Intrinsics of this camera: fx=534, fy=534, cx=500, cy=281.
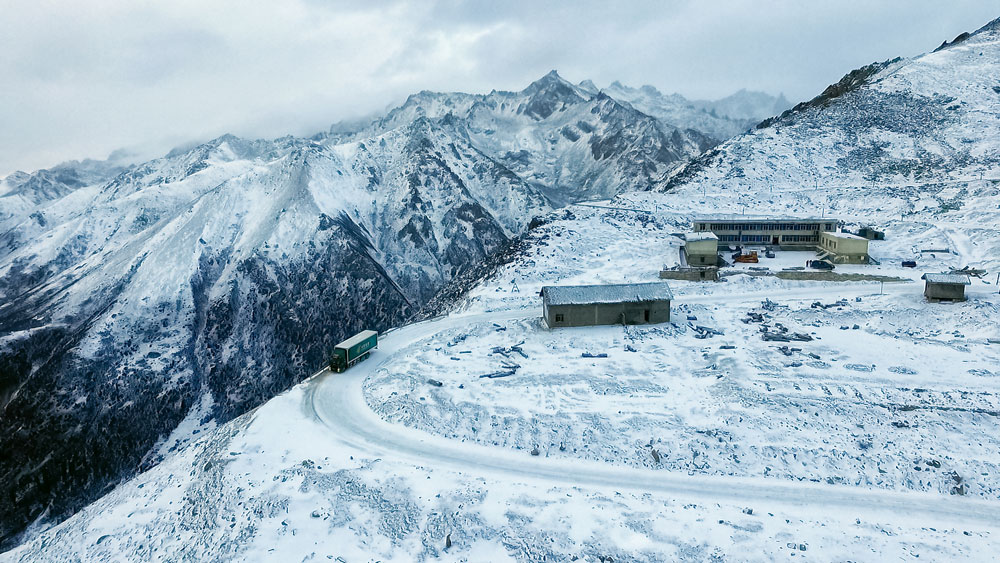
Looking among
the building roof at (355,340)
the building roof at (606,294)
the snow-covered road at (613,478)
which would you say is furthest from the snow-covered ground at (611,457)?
the building roof at (606,294)

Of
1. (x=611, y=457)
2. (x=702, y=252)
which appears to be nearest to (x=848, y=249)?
(x=702, y=252)

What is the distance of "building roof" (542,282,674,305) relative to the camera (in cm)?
4588

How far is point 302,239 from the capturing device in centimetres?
10931

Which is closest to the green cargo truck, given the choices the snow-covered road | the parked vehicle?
the snow-covered road

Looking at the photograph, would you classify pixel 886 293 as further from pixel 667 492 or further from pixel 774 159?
pixel 774 159

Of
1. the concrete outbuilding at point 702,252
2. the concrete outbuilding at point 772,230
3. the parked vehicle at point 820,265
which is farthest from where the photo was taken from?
the concrete outbuilding at point 772,230

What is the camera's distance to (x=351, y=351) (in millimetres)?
41062

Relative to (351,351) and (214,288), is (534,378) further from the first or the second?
(214,288)

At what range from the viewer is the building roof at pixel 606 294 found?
45.9m

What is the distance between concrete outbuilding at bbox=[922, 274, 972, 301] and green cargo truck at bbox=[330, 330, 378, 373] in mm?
47959

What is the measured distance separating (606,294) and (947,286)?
95.3 feet

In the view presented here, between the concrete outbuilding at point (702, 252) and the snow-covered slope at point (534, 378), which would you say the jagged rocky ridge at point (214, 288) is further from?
the concrete outbuilding at point (702, 252)

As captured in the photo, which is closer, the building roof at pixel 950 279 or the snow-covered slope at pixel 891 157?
the building roof at pixel 950 279

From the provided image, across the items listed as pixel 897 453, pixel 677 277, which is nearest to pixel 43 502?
pixel 677 277
